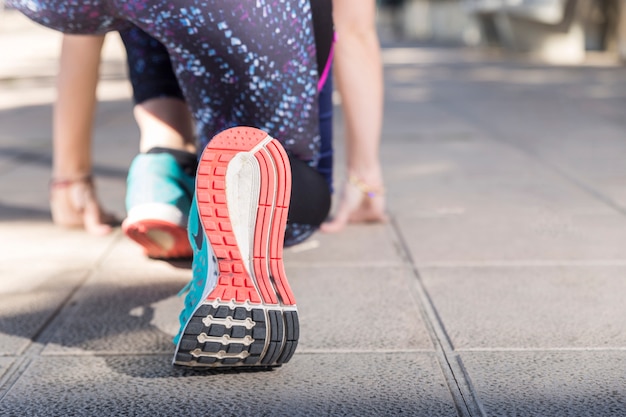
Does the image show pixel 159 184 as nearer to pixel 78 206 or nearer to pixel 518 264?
pixel 78 206

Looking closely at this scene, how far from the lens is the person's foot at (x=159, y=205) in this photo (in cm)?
184

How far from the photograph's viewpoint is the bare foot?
2.67 m

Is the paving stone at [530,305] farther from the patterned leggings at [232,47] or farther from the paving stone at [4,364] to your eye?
the paving stone at [4,364]

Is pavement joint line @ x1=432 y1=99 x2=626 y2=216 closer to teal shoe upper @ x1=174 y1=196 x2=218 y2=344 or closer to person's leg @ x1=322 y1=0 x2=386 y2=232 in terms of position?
person's leg @ x1=322 y1=0 x2=386 y2=232

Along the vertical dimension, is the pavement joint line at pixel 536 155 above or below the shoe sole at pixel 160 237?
below

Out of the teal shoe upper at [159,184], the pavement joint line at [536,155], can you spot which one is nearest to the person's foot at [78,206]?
the teal shoe upper at [159,184]

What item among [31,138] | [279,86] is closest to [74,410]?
[279,86]

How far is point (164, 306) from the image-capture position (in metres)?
1.93

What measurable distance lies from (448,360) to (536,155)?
2669 mm

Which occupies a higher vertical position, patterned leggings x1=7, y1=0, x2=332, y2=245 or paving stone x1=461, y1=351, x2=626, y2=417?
patterned leggings x1=7, y1=0, x2=332, y2=245

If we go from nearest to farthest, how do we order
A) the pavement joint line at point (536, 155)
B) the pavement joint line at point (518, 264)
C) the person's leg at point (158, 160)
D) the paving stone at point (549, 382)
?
the paving stone at point (549, 382) → the person's leg at point (158, 160) → the pavement joint line at point (518, 264) → the pavement joint line at point (536, 155)

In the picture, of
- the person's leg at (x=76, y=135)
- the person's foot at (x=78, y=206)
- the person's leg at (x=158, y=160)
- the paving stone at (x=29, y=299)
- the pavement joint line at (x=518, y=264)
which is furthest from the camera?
the person's foot at (x=78, y=206)

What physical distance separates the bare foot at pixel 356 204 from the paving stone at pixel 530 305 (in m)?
0.50

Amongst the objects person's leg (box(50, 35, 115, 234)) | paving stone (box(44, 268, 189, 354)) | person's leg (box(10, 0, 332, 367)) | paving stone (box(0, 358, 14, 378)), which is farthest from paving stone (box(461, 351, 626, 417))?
person's leg (box(50, 35, 115, 234))
